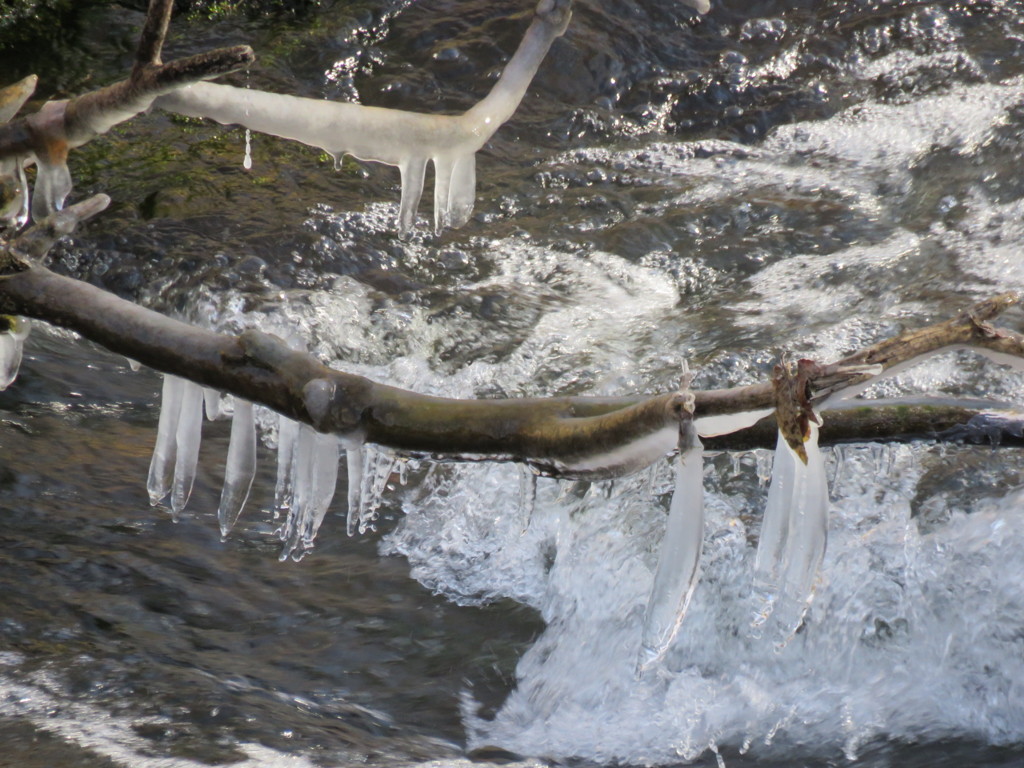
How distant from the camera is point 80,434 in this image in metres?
4.61

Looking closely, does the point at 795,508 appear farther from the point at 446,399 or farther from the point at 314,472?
the point at 314,472

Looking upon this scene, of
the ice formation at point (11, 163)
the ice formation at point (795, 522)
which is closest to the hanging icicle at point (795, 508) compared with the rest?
the ice formation at point (795, 522)

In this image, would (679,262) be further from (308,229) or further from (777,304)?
(308,229)

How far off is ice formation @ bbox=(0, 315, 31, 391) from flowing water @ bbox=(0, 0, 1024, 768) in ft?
2.66

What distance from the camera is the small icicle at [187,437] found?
7.76 feet

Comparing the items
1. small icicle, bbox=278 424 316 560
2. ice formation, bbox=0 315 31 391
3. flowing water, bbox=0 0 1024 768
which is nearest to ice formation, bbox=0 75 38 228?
ice formation, bbox=0 315 31 391

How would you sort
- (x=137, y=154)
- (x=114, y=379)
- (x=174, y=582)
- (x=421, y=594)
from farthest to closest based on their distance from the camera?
(x=137, y=154), (x=114, y=379), (x=421, y=594), (x=174, y=582)

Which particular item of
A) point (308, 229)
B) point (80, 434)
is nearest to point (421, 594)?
point (80, 434)

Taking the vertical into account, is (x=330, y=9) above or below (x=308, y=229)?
above

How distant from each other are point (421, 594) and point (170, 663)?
1.06 meters

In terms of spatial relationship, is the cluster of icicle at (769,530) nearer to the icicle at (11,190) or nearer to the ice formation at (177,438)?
the ice formation at (177,438)

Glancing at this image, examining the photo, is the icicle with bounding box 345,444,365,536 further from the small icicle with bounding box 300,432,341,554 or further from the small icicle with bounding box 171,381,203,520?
the small icicle with bounding box 171,381,203,520

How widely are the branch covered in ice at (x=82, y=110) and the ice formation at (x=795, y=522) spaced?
1.11m

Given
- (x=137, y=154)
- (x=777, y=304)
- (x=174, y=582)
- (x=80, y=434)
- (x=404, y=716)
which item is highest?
(x=137, y=154)
